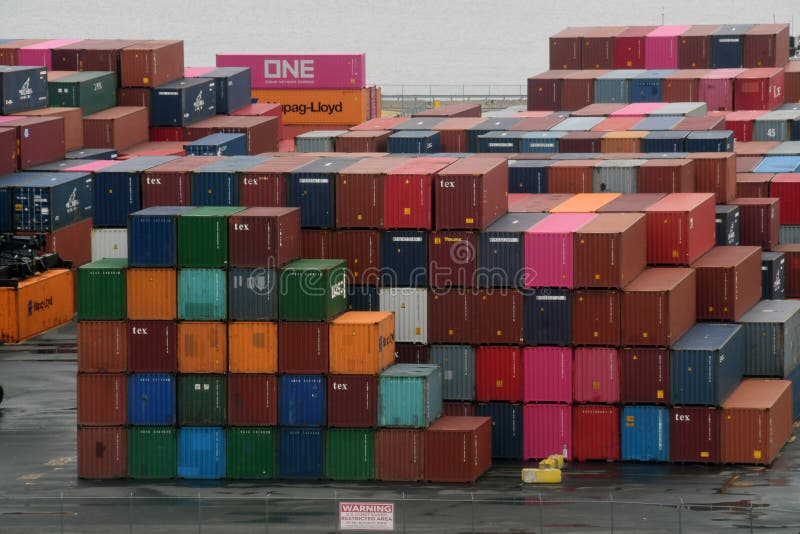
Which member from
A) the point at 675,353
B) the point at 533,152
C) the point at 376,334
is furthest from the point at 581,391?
the point at 533,152

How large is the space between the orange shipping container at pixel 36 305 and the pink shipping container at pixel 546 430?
31.8m

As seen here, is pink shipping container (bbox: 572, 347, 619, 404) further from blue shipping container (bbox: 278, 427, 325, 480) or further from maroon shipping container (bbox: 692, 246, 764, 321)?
blue shipping container (bbox: 278, 427, 325, 480)

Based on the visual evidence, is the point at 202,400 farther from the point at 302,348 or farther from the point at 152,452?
the point at 302,348

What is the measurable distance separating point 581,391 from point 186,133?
5817cm

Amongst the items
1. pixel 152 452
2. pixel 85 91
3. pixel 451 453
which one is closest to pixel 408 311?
pixel 451 453

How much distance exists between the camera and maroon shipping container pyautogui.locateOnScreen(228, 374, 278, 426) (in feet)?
207

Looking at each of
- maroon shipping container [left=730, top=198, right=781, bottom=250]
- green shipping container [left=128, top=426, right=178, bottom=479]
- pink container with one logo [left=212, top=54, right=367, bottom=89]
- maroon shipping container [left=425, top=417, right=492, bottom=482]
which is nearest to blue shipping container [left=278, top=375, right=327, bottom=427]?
maroon shipping container [left=425, top=417, right=492, bottom=482]

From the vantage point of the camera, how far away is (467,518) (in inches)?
2280

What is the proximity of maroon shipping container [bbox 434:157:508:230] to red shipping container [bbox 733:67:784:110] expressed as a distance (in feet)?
186

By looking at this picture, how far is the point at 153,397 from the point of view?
210ft

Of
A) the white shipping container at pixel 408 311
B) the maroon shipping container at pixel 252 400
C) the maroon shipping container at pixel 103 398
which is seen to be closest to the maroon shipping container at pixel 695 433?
the white shipping container at pixel 408 311

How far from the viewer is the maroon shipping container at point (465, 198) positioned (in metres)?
65.8

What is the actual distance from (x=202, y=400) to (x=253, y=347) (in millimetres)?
2887

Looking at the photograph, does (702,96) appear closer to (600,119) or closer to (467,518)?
(600,119)
